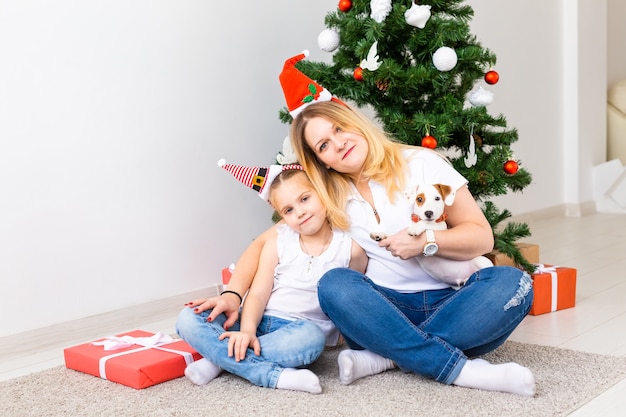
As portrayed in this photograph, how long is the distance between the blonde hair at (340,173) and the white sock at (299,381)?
1.10 ft

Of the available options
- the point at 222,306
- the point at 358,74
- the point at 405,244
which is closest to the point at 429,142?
the point at 358,74

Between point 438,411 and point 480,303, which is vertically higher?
point 480,303

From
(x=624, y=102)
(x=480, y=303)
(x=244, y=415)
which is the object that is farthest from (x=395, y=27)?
(x=624, y=102)

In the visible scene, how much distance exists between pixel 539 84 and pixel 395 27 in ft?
6.64

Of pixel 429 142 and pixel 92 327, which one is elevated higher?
pixel 429 142

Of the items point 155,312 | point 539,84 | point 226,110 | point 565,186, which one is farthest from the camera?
point 565,186

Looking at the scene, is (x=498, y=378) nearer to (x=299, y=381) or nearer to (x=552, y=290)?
(x=299, y=381)

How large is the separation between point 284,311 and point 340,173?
33 cm

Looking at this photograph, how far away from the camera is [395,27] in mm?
1999

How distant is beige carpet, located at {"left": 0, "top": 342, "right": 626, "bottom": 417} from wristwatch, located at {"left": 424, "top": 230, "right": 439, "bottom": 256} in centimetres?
26

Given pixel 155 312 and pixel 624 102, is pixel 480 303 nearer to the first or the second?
pixel 155 312

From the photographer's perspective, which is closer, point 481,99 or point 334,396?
point 334,396

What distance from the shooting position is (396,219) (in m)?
1.60

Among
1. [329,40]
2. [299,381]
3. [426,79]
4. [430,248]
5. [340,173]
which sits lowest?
[299,381]
